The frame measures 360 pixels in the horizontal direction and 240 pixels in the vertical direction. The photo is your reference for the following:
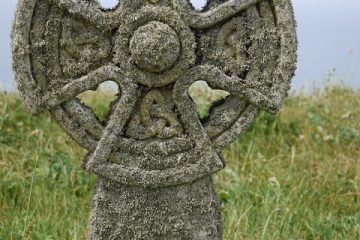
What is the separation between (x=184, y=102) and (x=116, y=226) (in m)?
0.59

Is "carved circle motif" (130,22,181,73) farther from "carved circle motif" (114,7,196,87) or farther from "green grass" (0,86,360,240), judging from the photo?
"green grass" (0,86,360,240)

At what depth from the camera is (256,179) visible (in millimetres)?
4730

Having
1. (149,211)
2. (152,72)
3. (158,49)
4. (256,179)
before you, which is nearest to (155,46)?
(158,49)

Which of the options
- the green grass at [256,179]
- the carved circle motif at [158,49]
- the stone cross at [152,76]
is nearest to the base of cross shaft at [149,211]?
the stone cross at [152,76]

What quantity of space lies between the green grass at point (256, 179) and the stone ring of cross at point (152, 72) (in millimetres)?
771

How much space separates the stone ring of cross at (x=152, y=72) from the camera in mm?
2773

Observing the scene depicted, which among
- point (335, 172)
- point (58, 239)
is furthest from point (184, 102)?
point (335, 172)

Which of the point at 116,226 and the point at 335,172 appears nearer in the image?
the point at 116,226

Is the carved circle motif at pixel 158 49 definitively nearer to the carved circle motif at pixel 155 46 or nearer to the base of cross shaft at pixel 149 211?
the carved circle motif at pixel 155 46

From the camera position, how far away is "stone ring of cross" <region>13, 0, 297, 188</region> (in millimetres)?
2773

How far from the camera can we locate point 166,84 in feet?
9.23

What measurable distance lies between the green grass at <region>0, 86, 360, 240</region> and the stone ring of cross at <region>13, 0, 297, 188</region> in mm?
771

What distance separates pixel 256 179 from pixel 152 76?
6.94 ft

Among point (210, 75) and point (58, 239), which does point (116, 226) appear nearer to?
point (210, 75)
